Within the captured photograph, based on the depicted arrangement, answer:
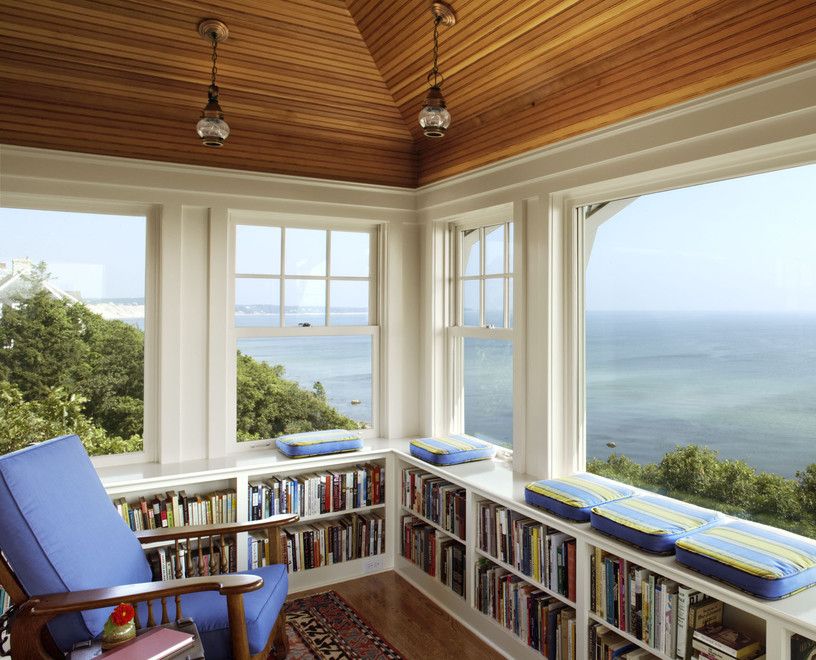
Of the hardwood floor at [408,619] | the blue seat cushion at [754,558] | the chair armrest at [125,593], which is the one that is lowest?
the hardwood floor at [408,619]

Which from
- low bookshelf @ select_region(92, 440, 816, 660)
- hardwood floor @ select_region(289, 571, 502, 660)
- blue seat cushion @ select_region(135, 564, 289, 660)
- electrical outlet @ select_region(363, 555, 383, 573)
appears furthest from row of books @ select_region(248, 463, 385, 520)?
blue seat cushion @ select_region(135, 564, 289, 660)

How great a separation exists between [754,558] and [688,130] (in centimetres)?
169

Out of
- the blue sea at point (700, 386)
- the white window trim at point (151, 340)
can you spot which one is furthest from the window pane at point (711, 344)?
the white window trim at point (151, 340)

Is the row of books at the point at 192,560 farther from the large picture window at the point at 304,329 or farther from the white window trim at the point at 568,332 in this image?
the white window trim at the point at 568,332

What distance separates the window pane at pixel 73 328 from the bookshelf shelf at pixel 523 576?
7.16ft

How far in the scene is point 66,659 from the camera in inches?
83.0

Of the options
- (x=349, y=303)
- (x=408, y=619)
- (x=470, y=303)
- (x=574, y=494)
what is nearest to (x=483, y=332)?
(x=470, y=303)

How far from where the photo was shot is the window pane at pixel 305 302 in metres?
4.17

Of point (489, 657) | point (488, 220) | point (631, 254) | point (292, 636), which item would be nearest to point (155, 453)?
point (292, 636)

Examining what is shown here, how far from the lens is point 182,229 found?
3695 millimetres

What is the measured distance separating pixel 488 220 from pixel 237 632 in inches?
111

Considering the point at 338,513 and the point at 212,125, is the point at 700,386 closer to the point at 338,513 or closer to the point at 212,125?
the point at 338,513

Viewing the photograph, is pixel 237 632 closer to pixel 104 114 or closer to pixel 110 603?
pixel 110 603

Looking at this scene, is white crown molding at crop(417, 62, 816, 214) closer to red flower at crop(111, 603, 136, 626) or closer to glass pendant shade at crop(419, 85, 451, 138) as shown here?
glass pendant shade at crop(419, 85, 451, 138)
